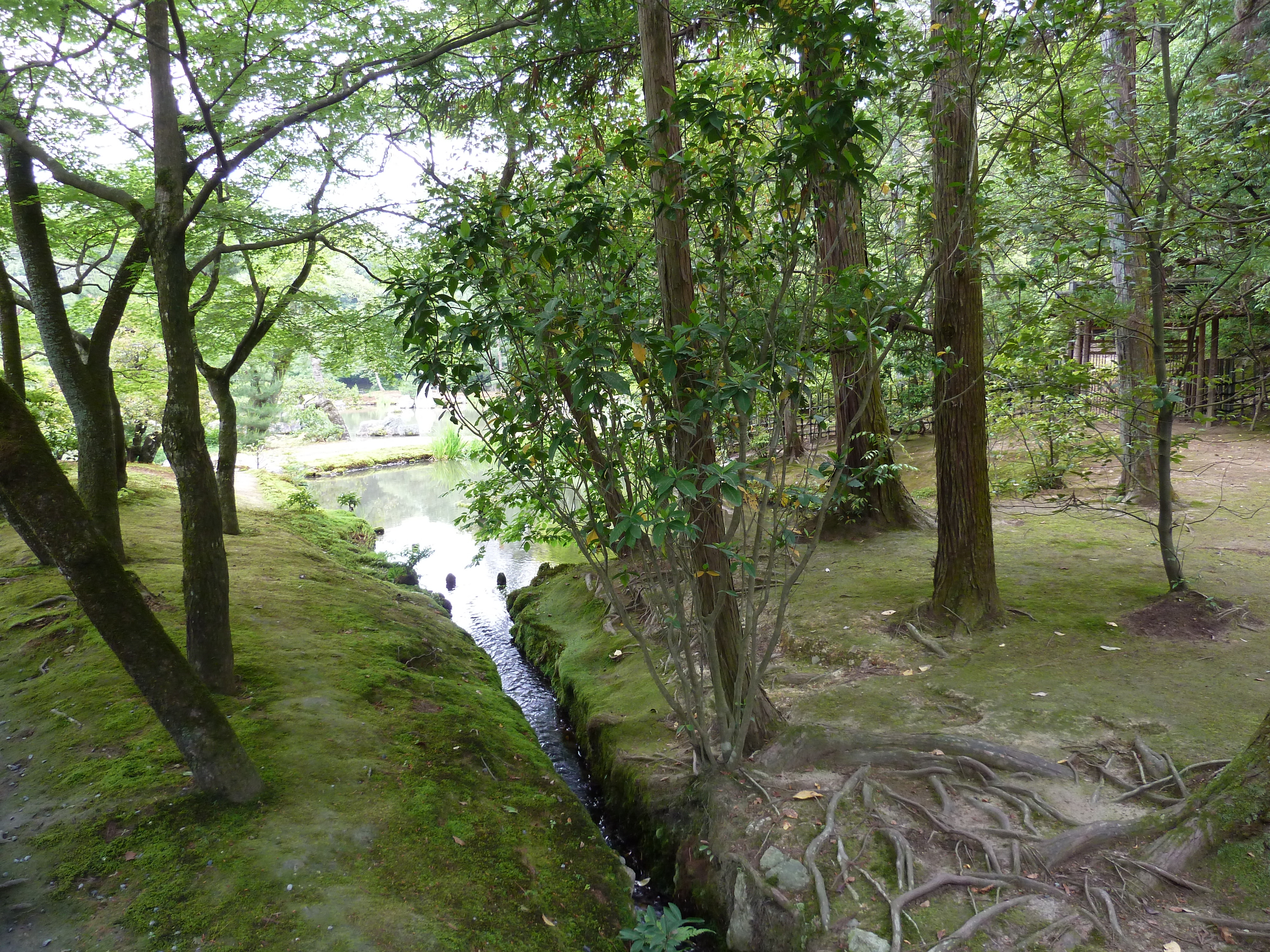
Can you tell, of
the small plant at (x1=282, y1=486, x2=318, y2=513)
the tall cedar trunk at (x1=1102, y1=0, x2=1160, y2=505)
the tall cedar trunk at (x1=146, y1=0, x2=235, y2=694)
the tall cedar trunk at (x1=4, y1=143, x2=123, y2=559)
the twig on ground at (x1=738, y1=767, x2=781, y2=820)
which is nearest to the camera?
the twig on ground at (x1=738, y1=767, x2=781, y2=820)

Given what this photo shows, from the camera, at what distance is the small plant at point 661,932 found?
3254mm

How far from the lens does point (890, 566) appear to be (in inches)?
292

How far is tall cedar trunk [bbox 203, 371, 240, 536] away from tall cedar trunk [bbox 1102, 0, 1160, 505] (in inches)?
364

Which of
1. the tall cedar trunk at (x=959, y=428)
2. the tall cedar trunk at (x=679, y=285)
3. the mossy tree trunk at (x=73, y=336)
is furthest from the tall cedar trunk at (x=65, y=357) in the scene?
the tall cedar trunk at (x=959, y=428)

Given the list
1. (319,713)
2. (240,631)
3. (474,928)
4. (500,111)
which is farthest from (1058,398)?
(240,631)

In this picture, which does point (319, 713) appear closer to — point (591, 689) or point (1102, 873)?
point (591, 689)

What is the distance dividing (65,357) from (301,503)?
325 inches

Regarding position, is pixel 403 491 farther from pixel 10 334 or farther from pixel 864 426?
pixel 864 426

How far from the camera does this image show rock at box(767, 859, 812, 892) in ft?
11.0

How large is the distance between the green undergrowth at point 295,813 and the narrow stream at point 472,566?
1.95 feet

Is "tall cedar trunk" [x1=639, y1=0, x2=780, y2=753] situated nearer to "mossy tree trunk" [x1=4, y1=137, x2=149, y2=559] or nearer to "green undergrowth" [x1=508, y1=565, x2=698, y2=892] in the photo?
"green undergrowth" [x1=508, y1=565, x2=698, y2=892]

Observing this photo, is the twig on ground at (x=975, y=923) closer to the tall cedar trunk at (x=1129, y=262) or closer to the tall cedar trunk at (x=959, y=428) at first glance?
the tall cedar trunk at (x=959, y=428)

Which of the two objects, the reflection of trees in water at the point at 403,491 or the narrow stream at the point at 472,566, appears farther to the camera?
the reflection of trees in water at the point at 403,491

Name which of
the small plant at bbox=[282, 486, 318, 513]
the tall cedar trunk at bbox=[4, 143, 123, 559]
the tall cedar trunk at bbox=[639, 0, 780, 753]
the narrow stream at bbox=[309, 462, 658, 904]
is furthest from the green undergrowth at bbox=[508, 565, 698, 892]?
the small plant at bbox=[282, 486, 318, 513]
